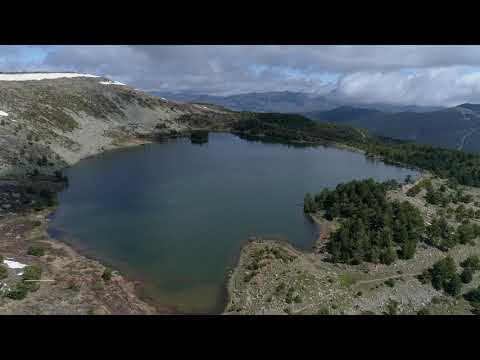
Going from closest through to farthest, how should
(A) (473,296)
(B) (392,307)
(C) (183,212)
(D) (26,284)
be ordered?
(D) (26,284) → (B) (392,307) → (A) (473,296) → (C) (183,212)

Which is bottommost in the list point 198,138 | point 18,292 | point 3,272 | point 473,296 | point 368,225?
point 473,296

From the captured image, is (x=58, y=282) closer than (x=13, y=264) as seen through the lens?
Yes

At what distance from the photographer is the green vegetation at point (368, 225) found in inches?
1232

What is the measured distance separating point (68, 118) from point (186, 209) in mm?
50038

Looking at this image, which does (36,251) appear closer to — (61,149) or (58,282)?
(58,282)

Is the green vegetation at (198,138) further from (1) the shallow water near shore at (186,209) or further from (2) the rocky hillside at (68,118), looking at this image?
(1) the shallow water near shore at (186,209)

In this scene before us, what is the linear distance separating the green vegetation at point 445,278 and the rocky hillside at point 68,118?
5025cm

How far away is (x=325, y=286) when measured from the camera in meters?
26.8

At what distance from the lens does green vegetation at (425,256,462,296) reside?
27875 mm

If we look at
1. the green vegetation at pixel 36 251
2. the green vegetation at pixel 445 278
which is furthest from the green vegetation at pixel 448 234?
the green vegetation at pixel 36 251

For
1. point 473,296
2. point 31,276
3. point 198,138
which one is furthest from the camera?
point 198,138

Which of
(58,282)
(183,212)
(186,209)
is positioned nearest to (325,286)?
(58,282)

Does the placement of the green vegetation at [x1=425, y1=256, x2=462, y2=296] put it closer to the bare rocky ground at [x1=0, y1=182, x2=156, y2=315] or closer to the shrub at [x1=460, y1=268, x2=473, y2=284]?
the shrub at [x1=460, y1=268, x2=473, y2=284]
